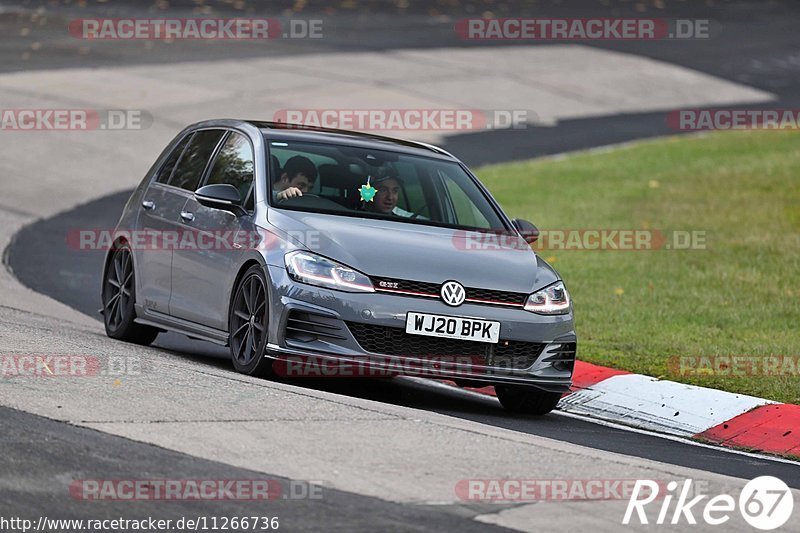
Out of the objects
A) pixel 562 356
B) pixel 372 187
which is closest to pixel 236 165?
pixel 372 187

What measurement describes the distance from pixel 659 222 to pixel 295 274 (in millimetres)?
10635

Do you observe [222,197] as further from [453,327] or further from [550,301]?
[550,301]

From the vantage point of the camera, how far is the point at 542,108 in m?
29.4

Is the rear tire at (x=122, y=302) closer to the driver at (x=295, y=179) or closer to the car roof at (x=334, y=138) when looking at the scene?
the car roof at (x=334, y=138)

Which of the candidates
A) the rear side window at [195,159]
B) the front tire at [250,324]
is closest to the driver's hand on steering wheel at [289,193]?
the front tire at [250,324]

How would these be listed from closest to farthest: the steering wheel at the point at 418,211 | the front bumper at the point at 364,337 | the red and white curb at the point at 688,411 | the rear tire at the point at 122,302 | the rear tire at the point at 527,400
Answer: the front bumper at the point at 364,337 < the red and white curb at the point at 688,411 < the rear tire at the point at 527,400 < the steering wheel at the point at 418,211 < the rear tire at the point at 122,302

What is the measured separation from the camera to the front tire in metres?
9.64

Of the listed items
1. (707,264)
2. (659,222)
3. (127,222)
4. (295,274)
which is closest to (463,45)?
(659,222)

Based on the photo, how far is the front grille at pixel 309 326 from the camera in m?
9.39

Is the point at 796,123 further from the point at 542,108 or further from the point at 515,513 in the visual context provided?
the point at 515,513

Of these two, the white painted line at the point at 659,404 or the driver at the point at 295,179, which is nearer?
the driver at the point at 295,179

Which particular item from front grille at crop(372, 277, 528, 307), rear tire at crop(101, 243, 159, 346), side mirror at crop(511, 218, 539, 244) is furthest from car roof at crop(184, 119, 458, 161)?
front grille at crop(372, 277, 528, 307)

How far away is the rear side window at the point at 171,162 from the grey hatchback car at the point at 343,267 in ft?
0.06

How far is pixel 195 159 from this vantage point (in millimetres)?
11422
